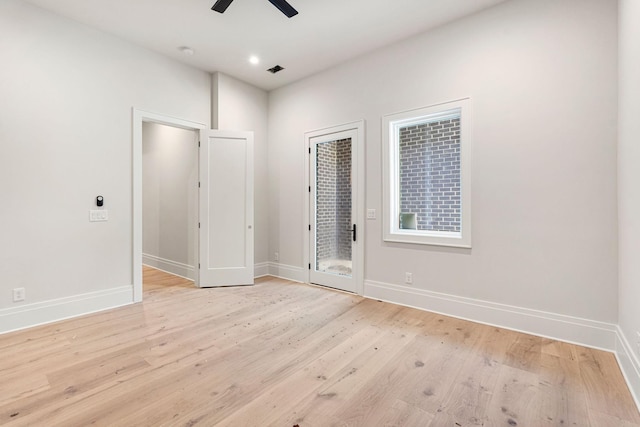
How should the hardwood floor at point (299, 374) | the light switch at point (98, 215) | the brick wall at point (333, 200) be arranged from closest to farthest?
the hardwood floor at point (299, 374) < the light switch at point (98, 215) < the brick wall at point (333, 200)

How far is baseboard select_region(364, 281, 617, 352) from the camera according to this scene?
8.20 feet

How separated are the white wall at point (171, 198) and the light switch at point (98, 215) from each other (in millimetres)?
1179

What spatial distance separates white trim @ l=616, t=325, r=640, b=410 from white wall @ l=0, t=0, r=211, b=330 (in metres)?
4.68

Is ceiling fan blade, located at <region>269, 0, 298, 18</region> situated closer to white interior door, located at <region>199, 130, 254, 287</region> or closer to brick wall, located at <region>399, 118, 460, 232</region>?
brick wall, located at <region>399, 118, 460, 232</region>

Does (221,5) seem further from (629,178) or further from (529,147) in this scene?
(629,178)

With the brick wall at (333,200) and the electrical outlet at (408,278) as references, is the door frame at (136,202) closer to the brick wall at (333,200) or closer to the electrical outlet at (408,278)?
the brick wall at (333,200)

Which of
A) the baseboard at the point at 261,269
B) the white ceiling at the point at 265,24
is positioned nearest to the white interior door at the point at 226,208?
the baseboard at the point at 261,269

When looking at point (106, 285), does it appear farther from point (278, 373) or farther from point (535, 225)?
point (535, 225)

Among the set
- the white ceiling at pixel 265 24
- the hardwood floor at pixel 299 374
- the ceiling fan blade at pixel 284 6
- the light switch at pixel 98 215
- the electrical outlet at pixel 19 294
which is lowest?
the hardwood floor at pixel 299 374

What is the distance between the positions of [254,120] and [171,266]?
292 cm

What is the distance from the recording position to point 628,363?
2.03 m

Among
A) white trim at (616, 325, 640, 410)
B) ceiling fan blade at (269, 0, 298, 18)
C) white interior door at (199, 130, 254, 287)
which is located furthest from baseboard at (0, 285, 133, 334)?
white trim at (616, 325, 640, 410)

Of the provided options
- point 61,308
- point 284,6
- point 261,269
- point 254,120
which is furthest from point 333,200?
point 61,308

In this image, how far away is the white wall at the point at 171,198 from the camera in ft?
15.8
